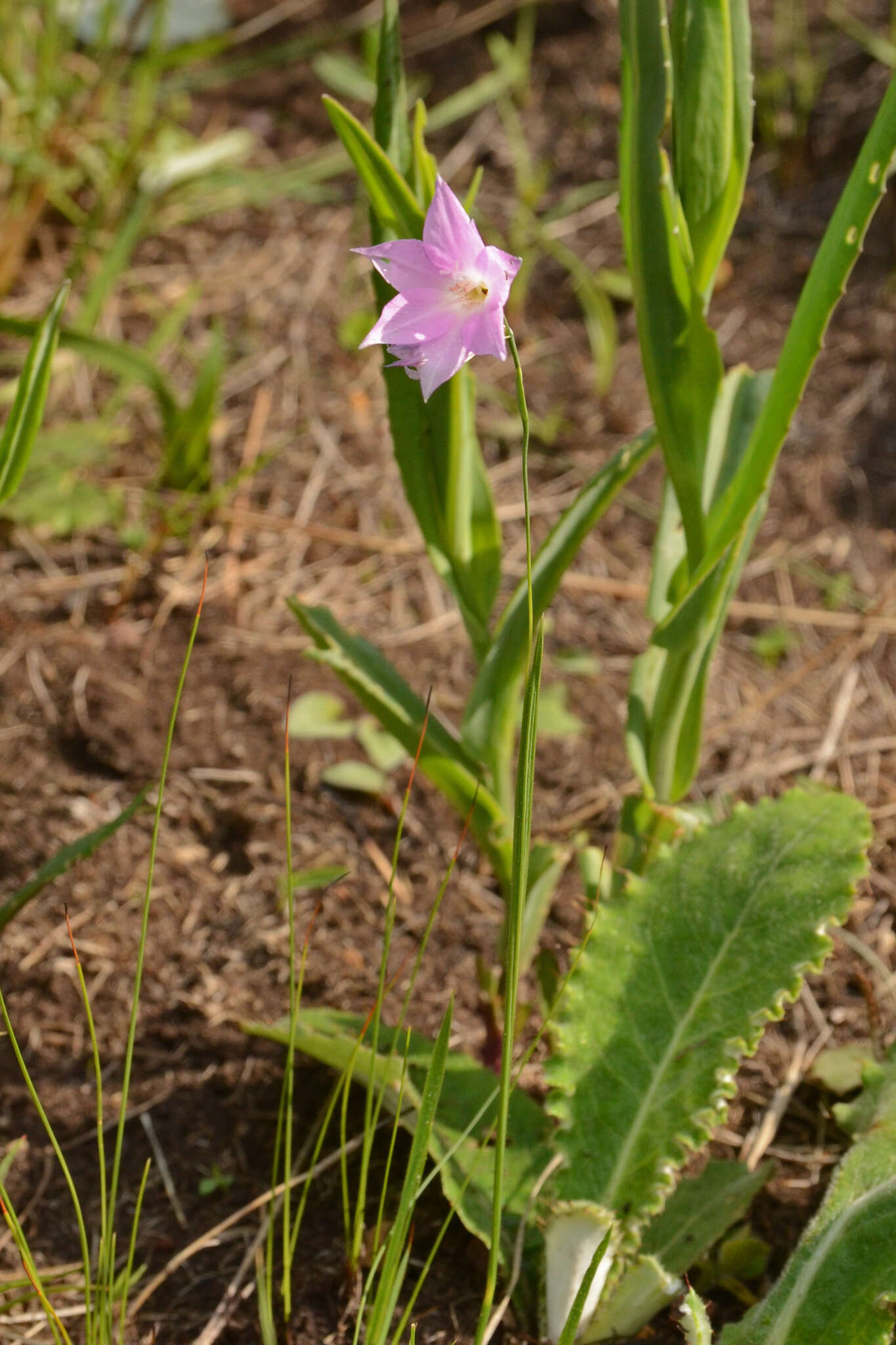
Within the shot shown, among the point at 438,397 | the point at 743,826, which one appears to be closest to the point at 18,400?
the point at 438,397

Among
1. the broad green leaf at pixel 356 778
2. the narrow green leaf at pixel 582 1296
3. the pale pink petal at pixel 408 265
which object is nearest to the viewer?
the narrow green leaf at pixel 582 1296

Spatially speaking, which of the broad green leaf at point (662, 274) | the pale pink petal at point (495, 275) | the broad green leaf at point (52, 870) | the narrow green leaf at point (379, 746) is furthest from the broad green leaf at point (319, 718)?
the pale pink petal at point (495, 275)

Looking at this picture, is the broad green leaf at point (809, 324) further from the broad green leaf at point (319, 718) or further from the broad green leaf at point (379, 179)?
the broad green leaf at point (319, 718)

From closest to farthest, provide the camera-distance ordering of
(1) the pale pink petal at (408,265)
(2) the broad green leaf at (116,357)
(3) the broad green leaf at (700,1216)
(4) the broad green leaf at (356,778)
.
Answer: (1) the pale pink petal at (408,265), (3) the broad green leaf at (700,1216), (2) the broad green leaf at (116,357), (4) the broad green leaf at (356,778)

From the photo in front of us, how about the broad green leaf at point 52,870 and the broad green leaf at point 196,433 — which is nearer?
the broad green leaf at point 52,870

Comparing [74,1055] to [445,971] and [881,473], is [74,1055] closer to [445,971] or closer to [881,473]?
[445,971]

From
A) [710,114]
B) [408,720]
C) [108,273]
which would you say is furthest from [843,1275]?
[108,273]
